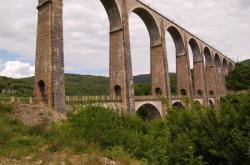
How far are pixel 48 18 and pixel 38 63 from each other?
3.12m

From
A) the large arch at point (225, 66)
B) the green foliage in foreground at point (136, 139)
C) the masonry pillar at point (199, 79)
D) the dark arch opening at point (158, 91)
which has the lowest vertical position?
the green foliage in foreground at point (136, 139)

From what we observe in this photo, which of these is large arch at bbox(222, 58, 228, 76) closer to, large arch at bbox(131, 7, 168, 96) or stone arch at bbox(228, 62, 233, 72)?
stone arch at bbox(228, 62, 233, 72)

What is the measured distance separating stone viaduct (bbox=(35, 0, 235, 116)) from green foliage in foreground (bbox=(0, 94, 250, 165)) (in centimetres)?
502

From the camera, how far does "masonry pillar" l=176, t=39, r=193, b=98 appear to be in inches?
1457

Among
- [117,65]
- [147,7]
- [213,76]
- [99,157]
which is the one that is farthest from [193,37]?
[99,157]

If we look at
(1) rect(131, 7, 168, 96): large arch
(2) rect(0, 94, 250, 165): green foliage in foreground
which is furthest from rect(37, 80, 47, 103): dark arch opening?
(1) rect(131, 7, 168, 96): large arch

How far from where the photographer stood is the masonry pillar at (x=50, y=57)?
51.9 ft

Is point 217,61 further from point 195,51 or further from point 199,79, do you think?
point 199,79

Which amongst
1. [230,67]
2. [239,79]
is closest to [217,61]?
[239,79]

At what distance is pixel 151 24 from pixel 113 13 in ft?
26.4

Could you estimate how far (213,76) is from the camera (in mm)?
50344

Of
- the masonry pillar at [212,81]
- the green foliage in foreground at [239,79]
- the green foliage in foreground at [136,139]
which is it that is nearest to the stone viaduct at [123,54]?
the green foliage in foreground at [136,139]

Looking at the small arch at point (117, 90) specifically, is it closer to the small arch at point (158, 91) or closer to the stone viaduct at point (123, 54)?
the stone viaduct at point (123, 54)

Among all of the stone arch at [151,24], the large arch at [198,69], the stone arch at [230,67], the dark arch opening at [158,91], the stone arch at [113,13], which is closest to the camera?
the stone arch at [113,13]
